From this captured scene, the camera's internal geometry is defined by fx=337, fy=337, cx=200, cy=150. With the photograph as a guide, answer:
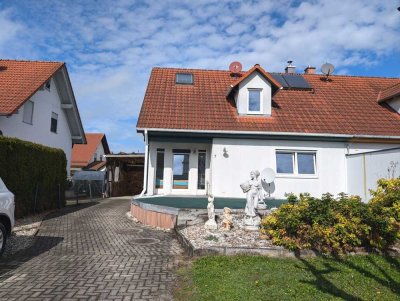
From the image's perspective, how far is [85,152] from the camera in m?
37.1

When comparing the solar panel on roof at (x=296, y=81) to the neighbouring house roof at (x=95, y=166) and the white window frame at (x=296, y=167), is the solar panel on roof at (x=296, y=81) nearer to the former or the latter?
the white window frame at (x=296, y=167)

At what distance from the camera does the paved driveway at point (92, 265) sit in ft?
16.4

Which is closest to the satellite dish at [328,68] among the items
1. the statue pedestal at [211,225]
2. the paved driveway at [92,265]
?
the statue pedestal at [211,225]

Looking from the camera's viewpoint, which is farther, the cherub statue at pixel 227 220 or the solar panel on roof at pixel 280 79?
the solar panel on roof at pixel 280 79

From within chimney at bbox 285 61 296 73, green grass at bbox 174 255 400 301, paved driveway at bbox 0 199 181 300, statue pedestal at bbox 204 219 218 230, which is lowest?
paved driveway at bbox 0 199 181 300

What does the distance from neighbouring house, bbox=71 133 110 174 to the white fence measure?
1055 inches

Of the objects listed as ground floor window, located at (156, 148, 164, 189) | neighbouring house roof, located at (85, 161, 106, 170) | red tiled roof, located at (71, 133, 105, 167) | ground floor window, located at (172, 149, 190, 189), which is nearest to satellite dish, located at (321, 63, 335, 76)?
ground floor window, located at (172, 149, 190, 189)

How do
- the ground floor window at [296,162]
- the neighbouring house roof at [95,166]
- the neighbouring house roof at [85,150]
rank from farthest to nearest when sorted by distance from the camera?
the neighbouring house roof at [85,150]
the neighbouring house roof at [95,166]
the ground floor window at [296,162]

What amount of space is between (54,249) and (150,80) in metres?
12.0

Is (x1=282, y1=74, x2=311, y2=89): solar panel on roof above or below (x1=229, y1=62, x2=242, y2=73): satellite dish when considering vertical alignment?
below

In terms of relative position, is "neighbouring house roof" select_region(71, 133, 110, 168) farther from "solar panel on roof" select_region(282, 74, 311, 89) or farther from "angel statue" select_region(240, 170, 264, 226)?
"angel statue" select_region(240, 170, 264, 226)

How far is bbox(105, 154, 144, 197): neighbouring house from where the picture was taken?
24938mm

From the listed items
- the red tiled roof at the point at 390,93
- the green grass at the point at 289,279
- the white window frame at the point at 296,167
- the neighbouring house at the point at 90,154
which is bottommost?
the green grass at the point at 289,279

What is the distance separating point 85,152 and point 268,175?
93.0 ft
